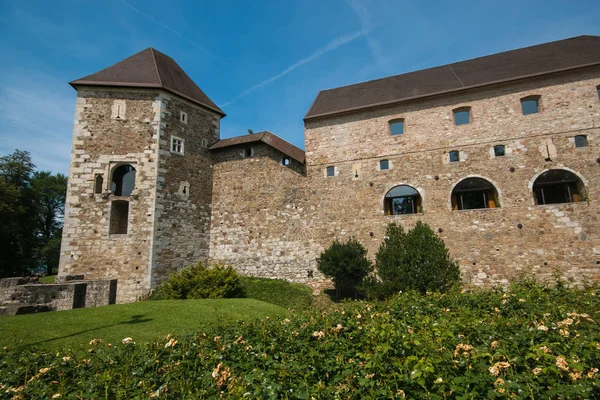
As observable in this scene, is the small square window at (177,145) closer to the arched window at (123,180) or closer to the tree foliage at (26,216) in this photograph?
the arched window at (123,180)

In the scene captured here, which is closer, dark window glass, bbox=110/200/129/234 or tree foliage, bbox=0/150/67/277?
dark window glass, bbox=110/200/129/234

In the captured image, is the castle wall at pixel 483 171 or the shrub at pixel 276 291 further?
the shrub at pixel 276 291

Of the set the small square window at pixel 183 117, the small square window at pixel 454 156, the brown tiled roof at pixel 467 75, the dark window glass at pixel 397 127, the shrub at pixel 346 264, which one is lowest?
the shrub at pixel 346 264

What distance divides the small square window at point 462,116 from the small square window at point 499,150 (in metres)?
1.81

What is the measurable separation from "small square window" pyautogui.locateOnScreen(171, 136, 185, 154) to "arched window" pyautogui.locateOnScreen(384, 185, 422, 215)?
37.3 feet

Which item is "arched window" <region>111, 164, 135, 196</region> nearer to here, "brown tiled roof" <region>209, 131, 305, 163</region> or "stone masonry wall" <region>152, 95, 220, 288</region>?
"stone masonry wall" <region>152, 95, 220, 288</region>

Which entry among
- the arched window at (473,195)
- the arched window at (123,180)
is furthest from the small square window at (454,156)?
the arched window at (123,180)

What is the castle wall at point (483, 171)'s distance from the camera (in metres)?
13.8

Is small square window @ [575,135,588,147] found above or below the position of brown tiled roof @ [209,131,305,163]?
below

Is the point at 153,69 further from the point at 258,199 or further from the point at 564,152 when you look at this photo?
the point at 564,152

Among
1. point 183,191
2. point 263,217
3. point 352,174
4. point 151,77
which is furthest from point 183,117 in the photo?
point 352,174

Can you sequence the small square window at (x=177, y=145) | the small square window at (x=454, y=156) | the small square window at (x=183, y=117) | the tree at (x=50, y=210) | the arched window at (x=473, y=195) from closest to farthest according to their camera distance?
the arched window at (x=473, y=195)
the small square window at (x=454, y=156)
the small square window at (x=177, y=145)
the small square window at (x=183, y=117)
the tree at (x=50, y=210)

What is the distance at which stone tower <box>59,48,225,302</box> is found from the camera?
15.2 meters

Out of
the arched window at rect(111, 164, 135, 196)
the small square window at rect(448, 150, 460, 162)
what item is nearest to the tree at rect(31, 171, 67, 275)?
the arched window at rect(111, 164, 135, 196)
